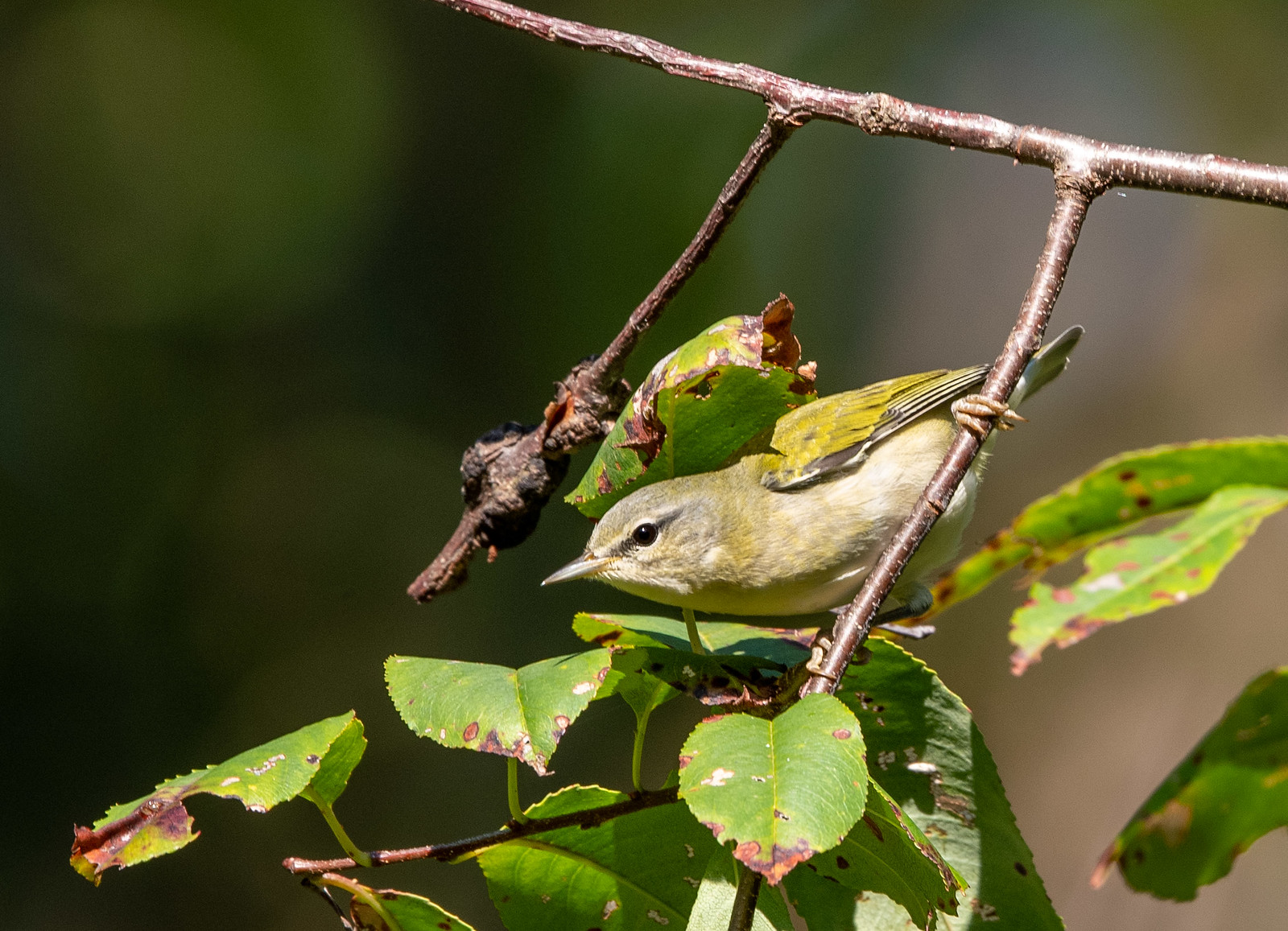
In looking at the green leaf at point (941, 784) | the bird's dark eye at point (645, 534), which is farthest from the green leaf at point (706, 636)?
the bird's dark eye at point (645, 534)

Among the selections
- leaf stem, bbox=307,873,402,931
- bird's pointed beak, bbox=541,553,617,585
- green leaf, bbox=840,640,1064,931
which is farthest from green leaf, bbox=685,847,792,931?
bird's pointed beak, bbox=541,553,617,585

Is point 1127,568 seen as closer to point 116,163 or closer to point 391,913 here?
point 391,913

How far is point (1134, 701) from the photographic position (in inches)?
167

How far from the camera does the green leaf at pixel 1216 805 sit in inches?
53.0

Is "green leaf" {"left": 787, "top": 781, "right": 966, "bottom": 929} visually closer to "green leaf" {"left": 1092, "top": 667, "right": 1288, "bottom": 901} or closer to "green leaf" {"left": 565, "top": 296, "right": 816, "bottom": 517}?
"green leaf" {"left": 1092, "top": 667, "right": 1288, "bottom": 901}

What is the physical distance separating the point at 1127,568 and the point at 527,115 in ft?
18.5

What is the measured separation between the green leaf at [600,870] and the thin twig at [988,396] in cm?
29

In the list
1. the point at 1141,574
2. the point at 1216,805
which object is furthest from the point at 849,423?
the point at 1216,805

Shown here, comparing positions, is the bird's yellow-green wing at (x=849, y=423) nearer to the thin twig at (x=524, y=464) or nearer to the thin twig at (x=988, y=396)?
the thin twig at (x=524, y=464)

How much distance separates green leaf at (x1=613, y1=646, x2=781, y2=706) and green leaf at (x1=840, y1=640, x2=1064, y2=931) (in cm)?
20

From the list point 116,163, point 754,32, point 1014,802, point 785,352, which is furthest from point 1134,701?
point 116,163

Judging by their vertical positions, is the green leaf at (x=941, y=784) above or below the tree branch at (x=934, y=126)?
below

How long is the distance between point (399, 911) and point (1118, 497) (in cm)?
124

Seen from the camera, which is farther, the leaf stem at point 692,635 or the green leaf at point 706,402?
the leaf stem at point 692,635
